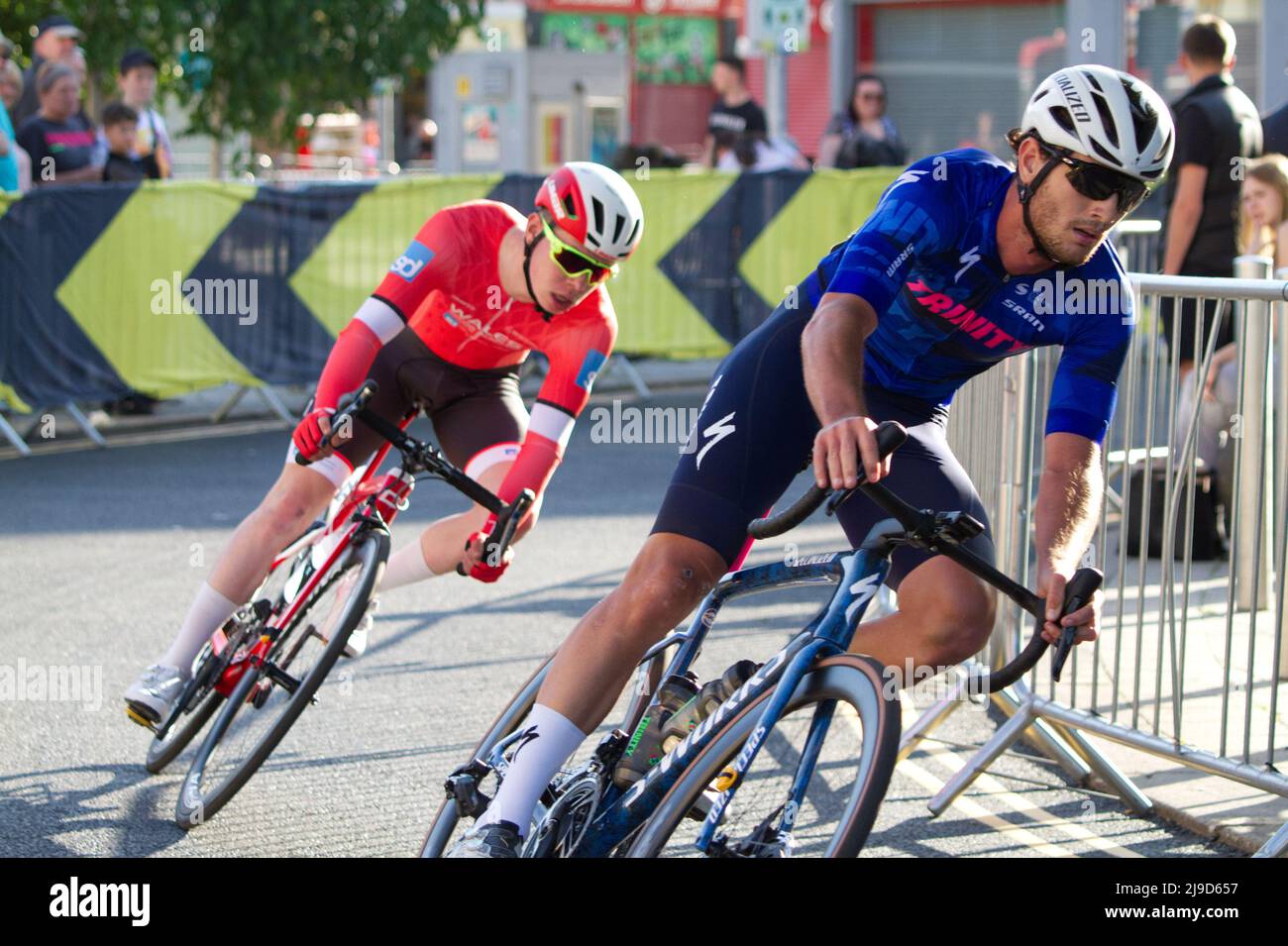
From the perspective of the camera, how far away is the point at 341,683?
Answer: 687cm

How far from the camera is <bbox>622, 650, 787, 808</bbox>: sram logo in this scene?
3.67m

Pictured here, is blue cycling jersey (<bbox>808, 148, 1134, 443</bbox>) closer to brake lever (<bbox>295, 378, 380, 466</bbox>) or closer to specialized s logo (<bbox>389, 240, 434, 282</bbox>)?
brake lever (<bbox>295, 378, 380, 466</bbox>)

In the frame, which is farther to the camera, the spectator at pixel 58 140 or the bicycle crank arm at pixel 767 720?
the spectator at pixel 58 140

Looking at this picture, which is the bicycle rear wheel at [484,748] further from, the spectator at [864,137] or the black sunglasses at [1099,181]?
the spectator at [864,137]

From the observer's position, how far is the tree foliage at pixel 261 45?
56.6 feet

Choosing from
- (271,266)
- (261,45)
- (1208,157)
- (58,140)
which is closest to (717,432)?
(1208,157)

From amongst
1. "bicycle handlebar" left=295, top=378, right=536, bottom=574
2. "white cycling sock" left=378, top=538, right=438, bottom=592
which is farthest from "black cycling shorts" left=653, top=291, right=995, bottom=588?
"white cycling sock" left=378, top=538, right=438, bottom=592

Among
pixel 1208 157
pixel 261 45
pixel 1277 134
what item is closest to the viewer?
pixel 1208 157

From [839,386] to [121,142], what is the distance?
1046cm

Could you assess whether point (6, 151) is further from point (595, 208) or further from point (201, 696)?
point (595, 208)

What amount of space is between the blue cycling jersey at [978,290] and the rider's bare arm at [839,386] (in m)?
0.11

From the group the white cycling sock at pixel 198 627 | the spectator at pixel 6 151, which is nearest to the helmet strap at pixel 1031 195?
the white cycling sock at pixel 198 627

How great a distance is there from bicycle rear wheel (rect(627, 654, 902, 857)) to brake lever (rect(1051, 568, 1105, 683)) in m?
0.42

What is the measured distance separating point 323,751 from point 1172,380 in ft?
10.1
